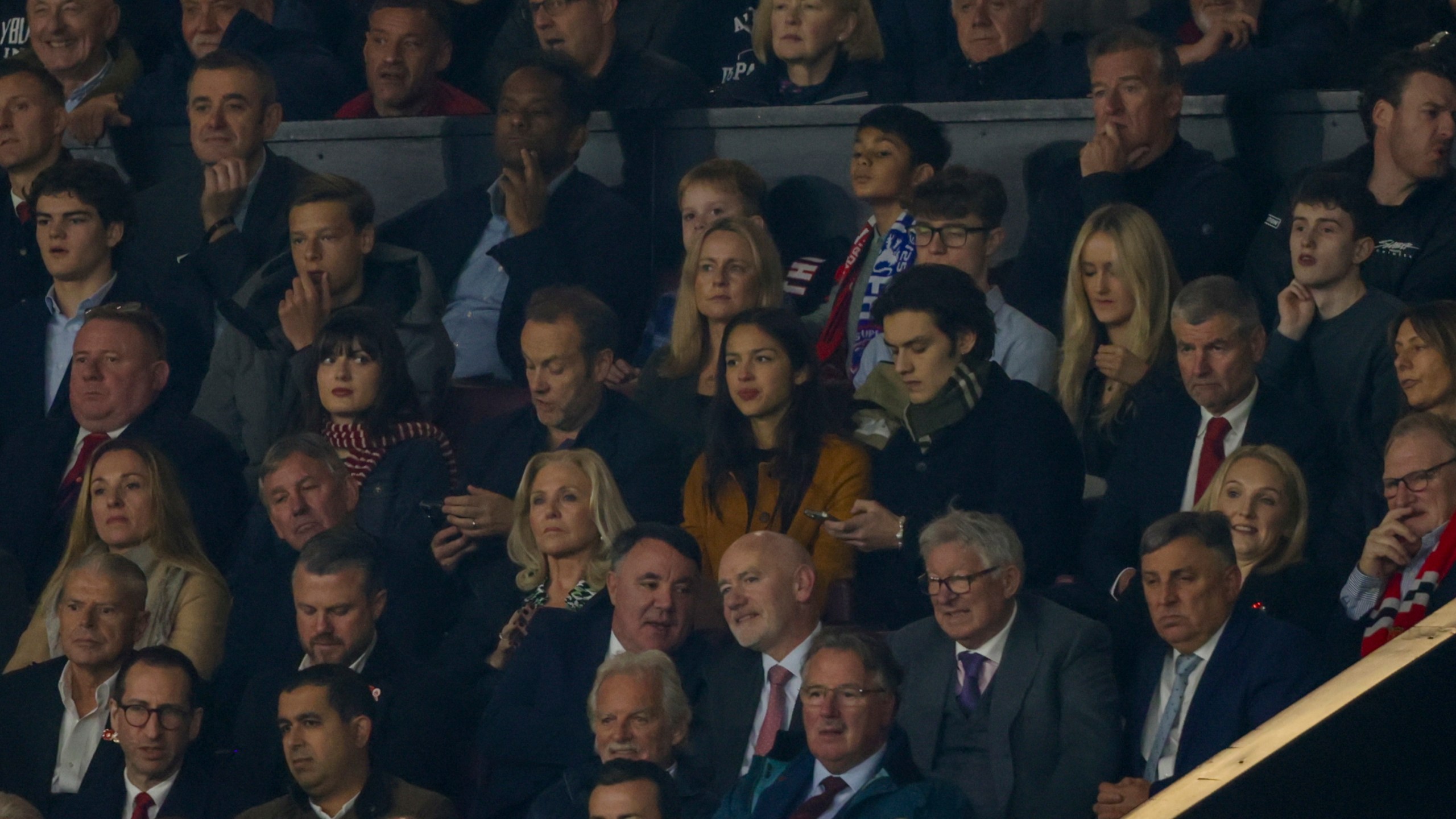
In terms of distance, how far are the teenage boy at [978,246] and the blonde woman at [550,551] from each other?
2.78 feet

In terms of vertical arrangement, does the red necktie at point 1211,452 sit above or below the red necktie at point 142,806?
above

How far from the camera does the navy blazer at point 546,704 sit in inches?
214

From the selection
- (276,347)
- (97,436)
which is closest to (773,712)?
(276,347)

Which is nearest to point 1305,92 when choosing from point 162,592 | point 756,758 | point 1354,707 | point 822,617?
point 822,617

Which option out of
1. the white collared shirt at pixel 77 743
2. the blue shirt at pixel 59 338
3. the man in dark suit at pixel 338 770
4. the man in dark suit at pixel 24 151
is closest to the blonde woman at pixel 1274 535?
the man in dark suit at pixel 338 770

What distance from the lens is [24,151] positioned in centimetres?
748

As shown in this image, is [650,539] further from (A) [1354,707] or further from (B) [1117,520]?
(A) [1354,707]

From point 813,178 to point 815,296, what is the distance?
0.50 m

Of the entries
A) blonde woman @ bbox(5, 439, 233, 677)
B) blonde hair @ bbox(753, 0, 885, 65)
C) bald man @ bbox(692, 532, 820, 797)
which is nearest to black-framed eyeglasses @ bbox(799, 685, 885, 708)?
bald man @ bbox(692, 532, 820, 797)

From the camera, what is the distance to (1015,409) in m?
5.50

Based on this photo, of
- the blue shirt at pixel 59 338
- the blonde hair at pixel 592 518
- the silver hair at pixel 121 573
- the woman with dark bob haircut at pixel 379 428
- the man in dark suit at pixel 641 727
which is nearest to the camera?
the man in dark suit at pixel 641 727

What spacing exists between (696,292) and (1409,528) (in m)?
2.15

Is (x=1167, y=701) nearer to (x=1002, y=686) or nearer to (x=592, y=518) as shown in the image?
(x=1002, y=686)

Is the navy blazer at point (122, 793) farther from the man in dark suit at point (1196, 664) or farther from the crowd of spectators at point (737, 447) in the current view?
the man in dark suit at point (1196, 664)
